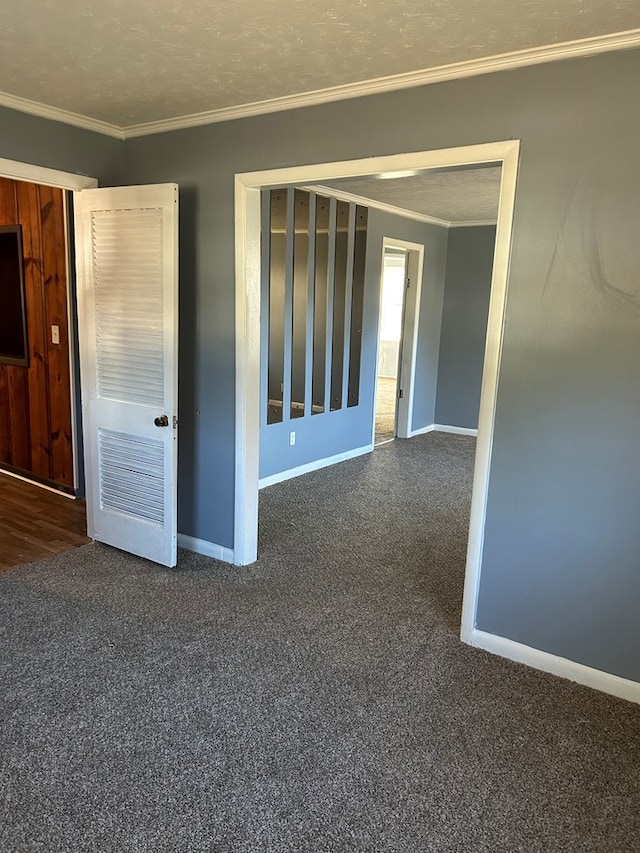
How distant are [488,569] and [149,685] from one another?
4.91ft

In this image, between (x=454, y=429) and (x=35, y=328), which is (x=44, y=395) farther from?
(x=454, y=429)

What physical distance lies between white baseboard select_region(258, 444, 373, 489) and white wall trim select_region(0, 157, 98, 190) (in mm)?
2468

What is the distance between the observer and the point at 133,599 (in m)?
3.07

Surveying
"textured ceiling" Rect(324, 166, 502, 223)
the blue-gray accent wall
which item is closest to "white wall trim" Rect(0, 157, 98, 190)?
the blue-gray accent wall

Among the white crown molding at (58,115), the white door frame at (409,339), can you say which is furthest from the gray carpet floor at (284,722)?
the white door frame at (409,339)

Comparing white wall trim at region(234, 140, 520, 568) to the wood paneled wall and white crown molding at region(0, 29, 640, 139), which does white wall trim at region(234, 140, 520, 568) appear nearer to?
white crown molding at region(0, 29, 640, 139)

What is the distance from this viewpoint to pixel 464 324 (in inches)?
278

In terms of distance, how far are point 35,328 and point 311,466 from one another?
250cm

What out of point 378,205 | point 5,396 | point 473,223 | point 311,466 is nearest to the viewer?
point 5,396

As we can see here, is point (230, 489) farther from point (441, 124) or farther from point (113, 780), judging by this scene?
point (441, 124)

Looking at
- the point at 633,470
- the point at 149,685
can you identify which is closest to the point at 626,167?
the point at 633,470

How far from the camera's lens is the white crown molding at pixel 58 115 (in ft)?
9.65

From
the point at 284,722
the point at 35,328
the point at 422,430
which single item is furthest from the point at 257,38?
the point at 422,430

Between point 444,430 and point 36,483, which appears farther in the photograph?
point 444,430
